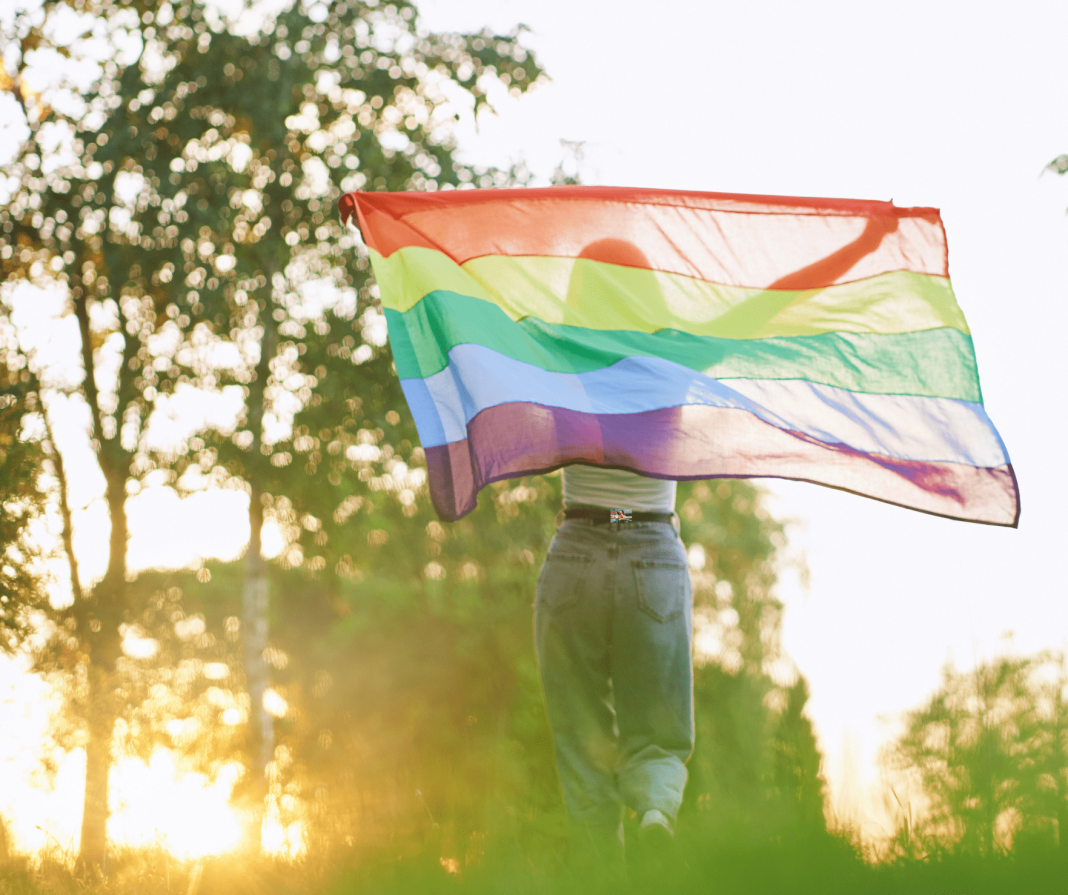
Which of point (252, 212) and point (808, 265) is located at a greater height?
point (252, 212)

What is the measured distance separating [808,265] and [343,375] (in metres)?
8.32

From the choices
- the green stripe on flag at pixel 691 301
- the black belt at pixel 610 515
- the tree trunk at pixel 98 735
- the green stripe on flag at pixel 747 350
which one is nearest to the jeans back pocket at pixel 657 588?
the black belt at pixel 610 515

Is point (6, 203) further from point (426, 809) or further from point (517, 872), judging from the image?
point (517, 872)

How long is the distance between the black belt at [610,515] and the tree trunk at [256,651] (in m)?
10.4

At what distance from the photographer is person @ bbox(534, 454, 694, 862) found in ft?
10.2

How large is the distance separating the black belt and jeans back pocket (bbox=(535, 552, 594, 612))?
13 cm

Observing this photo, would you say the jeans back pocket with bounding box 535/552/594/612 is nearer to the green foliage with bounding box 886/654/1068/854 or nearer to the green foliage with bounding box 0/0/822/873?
the green foliage with bounding box 886/654/1068/854

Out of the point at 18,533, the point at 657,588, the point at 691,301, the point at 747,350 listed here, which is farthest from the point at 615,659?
the point at 18,533

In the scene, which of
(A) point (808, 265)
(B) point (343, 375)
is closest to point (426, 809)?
(A) point (808, 265)

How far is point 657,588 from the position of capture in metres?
3.13

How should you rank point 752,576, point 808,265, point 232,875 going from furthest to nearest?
point 752,576 < point 808,265 < point 232,875

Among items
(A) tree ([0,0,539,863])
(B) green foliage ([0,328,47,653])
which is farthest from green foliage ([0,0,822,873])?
(B) green foliage ([0,328,47,653])

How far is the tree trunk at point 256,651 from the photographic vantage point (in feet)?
43.7

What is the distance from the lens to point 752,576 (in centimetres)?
2427
